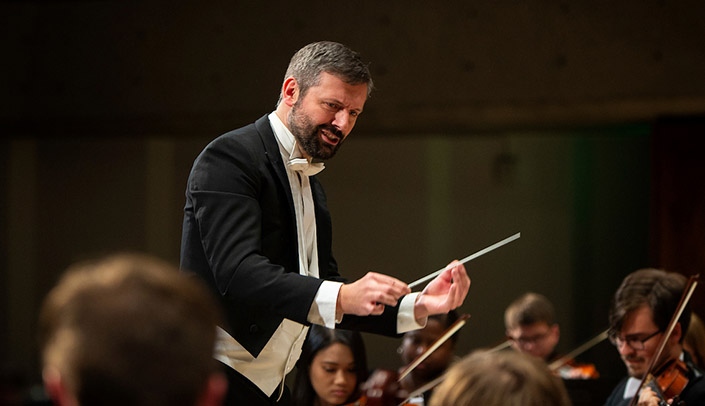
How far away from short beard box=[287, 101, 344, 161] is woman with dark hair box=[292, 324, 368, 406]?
143 cm

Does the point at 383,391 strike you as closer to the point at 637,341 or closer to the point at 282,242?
the point at 637,341

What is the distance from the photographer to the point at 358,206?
6352 millimetres

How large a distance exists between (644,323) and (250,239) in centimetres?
135

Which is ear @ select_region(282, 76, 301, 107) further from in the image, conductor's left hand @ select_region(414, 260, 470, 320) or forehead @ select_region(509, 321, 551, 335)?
forehead @ select_region(509, 321, 551, 335)

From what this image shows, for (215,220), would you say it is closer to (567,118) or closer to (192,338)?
(192,338)

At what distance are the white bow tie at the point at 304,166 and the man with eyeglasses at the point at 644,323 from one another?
1.12 meters

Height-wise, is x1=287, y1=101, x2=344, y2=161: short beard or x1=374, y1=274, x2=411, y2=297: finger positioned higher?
x1=287, y1=101, x2=344, y2=161: short beard

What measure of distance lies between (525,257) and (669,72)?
5.62 ft

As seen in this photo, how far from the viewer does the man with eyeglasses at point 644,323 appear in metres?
2.74

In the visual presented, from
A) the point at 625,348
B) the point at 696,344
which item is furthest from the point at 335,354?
the point at 696,344

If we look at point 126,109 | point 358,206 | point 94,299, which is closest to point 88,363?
point 94,299

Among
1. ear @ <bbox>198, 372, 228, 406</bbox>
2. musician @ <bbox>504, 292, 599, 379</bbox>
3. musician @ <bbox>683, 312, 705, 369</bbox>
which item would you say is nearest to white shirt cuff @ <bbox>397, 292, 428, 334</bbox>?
ear @ <bbox>198, 372, 228, 406</bbox>

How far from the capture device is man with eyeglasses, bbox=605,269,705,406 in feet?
8.99

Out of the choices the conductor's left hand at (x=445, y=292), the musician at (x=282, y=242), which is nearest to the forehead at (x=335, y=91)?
the musician at (x=282, y=242)
